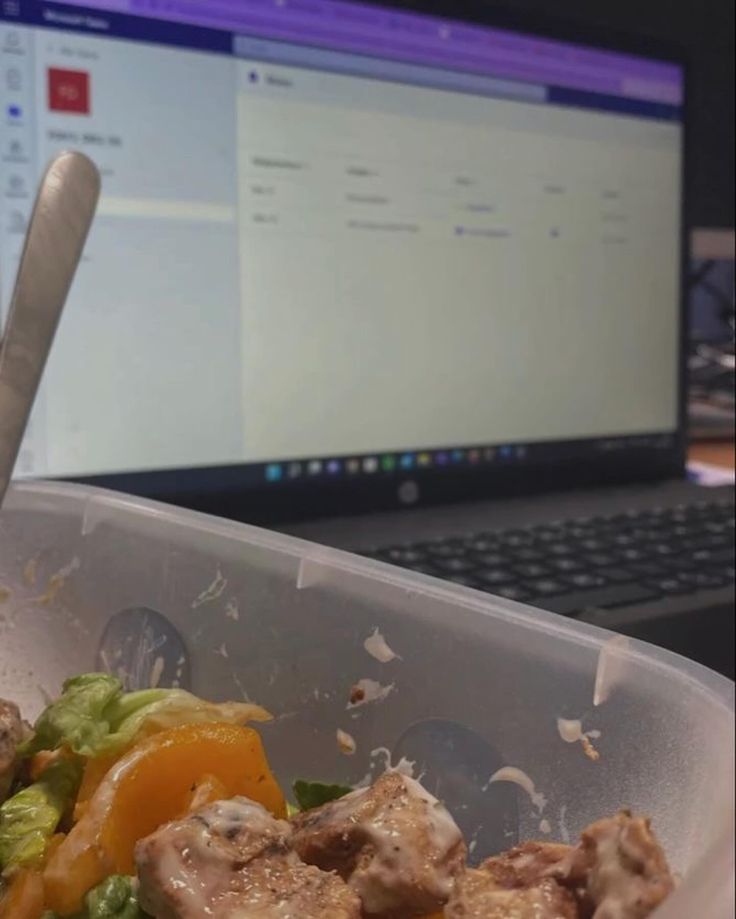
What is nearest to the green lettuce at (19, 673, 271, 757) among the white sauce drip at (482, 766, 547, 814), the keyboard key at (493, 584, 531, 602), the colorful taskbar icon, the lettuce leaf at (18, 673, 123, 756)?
the lettuce leaf at (18, 673, 123, 756)

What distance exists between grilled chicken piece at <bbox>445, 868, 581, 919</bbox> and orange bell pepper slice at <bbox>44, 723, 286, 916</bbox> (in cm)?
9

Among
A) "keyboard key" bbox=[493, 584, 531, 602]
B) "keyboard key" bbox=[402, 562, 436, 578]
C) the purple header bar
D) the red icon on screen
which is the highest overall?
the purple header bar

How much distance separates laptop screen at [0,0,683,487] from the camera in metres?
0.75

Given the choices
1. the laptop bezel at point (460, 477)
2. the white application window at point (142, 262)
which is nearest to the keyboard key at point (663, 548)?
the laptop bezel at point (460, 477)

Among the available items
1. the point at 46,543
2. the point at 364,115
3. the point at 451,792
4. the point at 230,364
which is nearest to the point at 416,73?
the point at 364,115

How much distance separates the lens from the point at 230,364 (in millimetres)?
806

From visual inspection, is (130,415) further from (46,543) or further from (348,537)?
(46,543)

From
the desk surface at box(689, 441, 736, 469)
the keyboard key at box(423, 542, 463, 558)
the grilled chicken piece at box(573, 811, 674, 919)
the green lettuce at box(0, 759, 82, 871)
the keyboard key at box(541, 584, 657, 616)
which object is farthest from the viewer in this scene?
the desk surface at box(689, 441, 736, 469)

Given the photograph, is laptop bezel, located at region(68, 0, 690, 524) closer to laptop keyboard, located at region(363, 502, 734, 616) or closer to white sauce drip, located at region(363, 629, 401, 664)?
laptop keyboard, located at region(363, 502, 734, 616)

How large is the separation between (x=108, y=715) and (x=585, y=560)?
0.39m

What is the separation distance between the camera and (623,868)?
0.82 ft

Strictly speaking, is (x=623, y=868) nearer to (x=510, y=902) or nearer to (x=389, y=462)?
(x=510, y=902)

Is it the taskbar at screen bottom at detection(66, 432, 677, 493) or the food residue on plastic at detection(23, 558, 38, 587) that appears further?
the taskbar at screen bottom at detection(66, 432, 677, 493)

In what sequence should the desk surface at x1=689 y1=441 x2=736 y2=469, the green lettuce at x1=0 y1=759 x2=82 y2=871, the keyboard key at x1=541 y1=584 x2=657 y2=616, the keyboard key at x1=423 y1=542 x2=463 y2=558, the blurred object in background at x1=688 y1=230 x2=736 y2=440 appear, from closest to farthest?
1. the green lettuce at x1=0 y1=759 x2=82 y2=871
2. the keyboard key at x1=541 y1=584 x2=657 y2=616
3. the keyboard key at x1=423 y1=542 x2=463 y2=558
4. the desk surface at x1=689 y1=441 x2=736 y2=469
5. the blurred object in background at x1=688 y1=230 x2=736 y2=440
